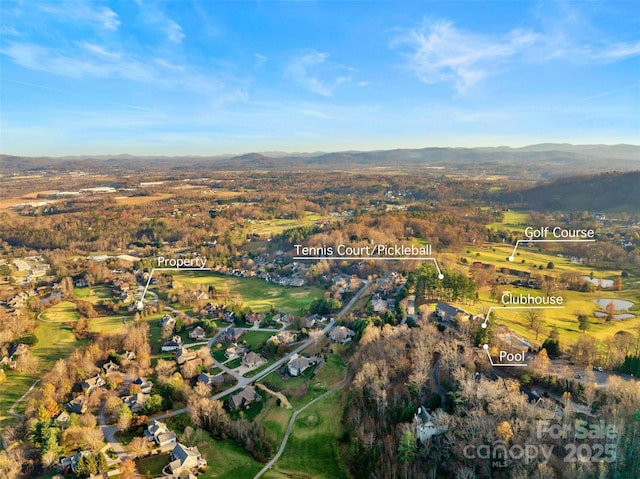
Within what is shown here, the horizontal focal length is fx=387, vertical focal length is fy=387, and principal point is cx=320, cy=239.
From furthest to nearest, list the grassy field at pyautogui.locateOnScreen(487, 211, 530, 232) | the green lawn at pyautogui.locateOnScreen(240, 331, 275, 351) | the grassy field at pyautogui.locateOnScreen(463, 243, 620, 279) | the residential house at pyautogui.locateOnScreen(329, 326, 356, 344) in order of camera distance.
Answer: the grassy field at pyautogui.locateOnScreen(487, 211, 530, 232), the grassy field at pyautogui.locateOnScreen(463, 243, 620, 279), the green lawn at pyautogui.locateOnScreen(240, 331, 275, 351), the residential house at pyautogui.locateOnScreen(329, 326, 356, 344)

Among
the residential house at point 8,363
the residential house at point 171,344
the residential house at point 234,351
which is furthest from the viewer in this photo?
the residential house at point 171,344

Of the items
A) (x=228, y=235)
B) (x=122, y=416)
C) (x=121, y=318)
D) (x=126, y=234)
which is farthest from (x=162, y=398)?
(x=126, y=234)

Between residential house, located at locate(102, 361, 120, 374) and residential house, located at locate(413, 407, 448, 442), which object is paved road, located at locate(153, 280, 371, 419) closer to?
residential house, located at locate(102, 361, 120, 374)

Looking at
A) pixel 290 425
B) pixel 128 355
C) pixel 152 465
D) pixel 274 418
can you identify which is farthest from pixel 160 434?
pixel 128 355

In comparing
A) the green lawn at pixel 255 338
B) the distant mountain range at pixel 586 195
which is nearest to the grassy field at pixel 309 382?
the green lawn at pixel 255 338

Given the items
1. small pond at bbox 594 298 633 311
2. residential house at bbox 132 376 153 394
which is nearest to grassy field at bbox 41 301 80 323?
residential house at bbox 132 376 153 394

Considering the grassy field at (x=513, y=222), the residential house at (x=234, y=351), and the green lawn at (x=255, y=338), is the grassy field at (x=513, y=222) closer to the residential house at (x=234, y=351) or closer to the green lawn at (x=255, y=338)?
the green lawn at (x=255, y=338)
